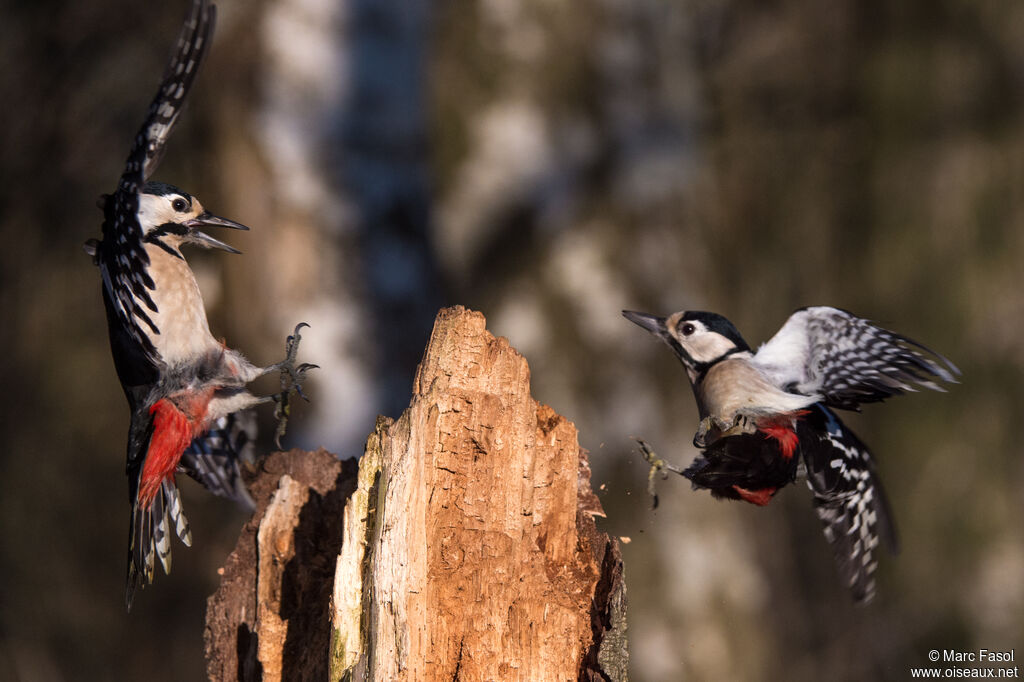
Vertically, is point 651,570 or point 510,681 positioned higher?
point 651,570

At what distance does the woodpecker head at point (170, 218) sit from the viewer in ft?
7.17

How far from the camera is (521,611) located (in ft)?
6.52

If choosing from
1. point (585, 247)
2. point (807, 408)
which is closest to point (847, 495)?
point (807, 408)

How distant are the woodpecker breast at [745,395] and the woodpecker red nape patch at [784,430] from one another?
0.04 metres

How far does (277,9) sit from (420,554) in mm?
2527

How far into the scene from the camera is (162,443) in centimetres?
232

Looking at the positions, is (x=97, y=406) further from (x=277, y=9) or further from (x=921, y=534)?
(x=921, y=534)

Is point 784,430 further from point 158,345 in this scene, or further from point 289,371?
point 158,345

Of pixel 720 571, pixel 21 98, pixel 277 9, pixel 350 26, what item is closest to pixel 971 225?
pixel 720 571

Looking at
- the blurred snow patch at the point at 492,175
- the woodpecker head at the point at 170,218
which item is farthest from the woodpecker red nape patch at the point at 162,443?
the blurred snow patch at the point at 492,175

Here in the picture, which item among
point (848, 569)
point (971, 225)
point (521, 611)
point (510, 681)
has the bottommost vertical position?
point (510, 681)

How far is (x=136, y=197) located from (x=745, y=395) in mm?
1478

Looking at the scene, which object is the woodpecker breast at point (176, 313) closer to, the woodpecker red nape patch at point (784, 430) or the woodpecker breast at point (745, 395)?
the woodpecker breast at point (745, 395)

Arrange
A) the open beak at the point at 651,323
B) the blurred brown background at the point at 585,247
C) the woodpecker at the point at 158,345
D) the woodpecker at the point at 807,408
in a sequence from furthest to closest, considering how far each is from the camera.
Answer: the blurred brown background at the point at 585,247, the open beak at the point at 651,323, the woodpecker at the point at 807,408, the woodpecker at the point at 158,345
